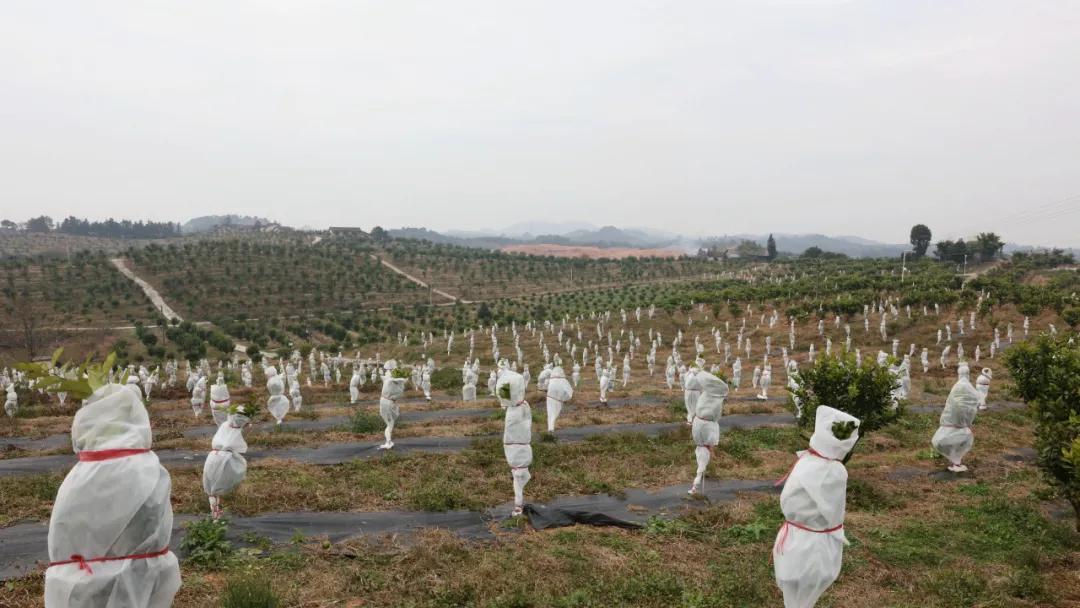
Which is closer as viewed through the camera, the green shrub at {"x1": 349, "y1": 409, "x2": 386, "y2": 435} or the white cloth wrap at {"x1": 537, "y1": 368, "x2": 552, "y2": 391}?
the green shrub at {"x1": 349, "y1": 409, "x2": 386, "y2": 435}

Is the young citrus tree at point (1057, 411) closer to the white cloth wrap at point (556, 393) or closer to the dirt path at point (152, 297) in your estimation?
the white cloth wrap at point (556, 393)

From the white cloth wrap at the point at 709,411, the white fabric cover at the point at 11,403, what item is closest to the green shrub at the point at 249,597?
the white cloth wrap at the point at 709,411

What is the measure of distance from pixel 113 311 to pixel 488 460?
1994 inches

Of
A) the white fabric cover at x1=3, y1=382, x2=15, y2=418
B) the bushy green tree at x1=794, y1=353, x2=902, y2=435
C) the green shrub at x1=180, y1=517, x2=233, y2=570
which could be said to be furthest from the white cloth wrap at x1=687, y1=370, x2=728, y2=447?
the white fabric cover at x1=3, y1=382, x2=15, y2=418

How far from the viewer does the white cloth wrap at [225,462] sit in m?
9.52

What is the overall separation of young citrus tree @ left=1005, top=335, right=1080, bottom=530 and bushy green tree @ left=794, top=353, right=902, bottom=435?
7.45 feet

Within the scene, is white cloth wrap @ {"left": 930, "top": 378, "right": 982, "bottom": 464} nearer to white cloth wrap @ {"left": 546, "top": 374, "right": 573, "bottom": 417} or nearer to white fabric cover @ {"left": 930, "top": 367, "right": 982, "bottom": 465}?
white fabric cover @ {"left": 930, "top": 367, "right": 982, "bottom": 465}

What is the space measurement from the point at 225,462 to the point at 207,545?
4.22ft

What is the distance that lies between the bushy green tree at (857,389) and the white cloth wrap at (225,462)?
35.1 feet

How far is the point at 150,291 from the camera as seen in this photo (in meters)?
56.4

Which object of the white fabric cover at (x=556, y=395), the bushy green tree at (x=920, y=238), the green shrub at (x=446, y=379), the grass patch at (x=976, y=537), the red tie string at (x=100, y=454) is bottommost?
the green shrub at (x=446, y=379)

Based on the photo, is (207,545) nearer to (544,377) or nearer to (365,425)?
(365,425)

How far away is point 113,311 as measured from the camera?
164ft

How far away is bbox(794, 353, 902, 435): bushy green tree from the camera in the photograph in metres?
11.5
